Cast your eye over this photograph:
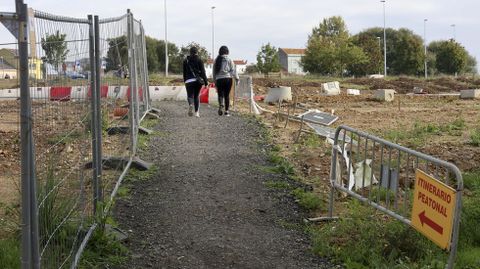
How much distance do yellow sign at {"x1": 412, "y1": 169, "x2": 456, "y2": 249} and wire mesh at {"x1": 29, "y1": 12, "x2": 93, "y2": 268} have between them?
269 cm

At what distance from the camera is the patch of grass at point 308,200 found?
25.0ft

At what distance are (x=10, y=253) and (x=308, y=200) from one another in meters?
3.67

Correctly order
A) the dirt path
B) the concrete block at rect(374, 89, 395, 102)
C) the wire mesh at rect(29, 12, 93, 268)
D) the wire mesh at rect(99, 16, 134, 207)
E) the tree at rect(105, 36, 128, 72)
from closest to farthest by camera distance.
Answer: the wire mesh at rect(29, 12, 93, 268) < the dirt path < the wire mesh at rect(99, 16, 134, 207) < the tree at rect(105, 36, 128, 72) < the concrete block at rect(374, 89, 395, 102)

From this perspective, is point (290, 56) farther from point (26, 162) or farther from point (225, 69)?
point (26, 162)

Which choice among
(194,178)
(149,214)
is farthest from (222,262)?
(194,178)

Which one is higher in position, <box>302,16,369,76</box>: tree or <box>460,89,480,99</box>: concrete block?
<box>302,16,369,76</box>: tree

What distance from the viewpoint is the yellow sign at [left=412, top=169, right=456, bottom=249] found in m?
4.72

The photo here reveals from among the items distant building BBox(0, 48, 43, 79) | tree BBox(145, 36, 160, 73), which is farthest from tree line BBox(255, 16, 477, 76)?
distant building BBox(0, 48, 43, 79)

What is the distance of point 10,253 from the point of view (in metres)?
5.09

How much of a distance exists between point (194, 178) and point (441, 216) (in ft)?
15.3

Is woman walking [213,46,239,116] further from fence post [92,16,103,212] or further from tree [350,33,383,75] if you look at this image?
tree [350,33,383,75]

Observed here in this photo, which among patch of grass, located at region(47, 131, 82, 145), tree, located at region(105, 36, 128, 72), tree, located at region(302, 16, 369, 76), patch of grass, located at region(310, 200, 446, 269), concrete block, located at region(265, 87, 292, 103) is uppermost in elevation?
tree, located at region(302, 16, 369, 76)

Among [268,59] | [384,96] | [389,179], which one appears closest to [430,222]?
[389,179]

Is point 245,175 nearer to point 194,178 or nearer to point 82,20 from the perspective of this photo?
point 194,178
